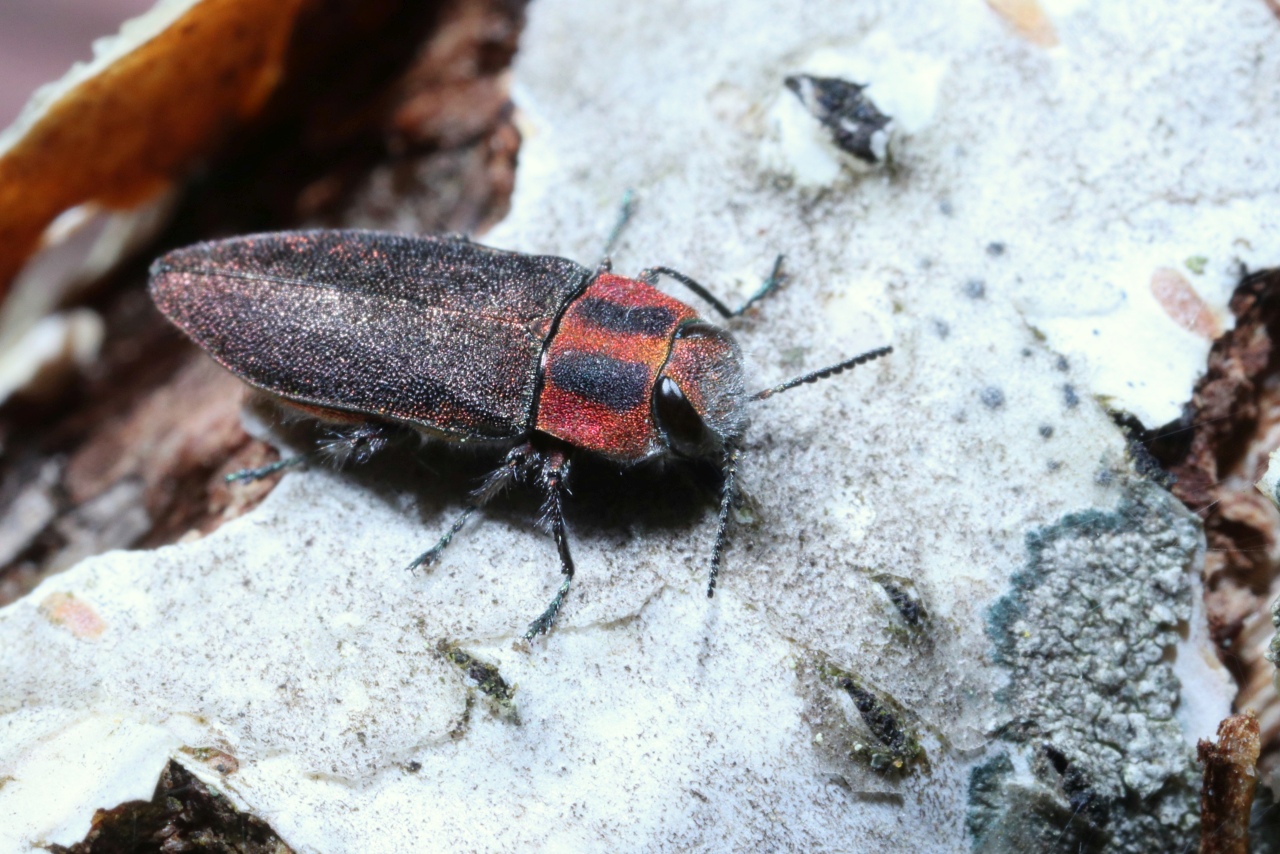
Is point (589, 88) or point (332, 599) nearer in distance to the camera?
point (332, 599)

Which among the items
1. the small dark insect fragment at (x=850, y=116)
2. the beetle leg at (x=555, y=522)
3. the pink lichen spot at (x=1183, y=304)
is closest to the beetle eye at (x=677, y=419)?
the beetle leg at (x=555, y=522)

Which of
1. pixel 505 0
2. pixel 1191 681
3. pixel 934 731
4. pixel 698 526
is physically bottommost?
pixel 1191 681

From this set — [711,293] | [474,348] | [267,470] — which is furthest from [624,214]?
[267,470]

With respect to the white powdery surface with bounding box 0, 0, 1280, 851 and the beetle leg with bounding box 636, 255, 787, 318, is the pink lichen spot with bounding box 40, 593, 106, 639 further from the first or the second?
the beetle leg with bounding box 636, 255, 787, 318

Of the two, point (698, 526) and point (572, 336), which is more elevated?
point (572, 336)

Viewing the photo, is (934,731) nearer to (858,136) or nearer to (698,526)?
(698,526)

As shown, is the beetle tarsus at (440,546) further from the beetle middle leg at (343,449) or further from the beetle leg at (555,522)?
the beetle middle leg at (343,449)

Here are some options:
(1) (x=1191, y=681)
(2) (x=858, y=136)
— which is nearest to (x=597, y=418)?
(2) (x=858, y=136)

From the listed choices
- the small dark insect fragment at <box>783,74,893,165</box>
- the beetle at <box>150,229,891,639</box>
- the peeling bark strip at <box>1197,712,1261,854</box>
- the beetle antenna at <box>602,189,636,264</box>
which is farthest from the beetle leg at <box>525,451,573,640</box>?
the peeling bark strip at <box>1197,712,1261,854</box>
